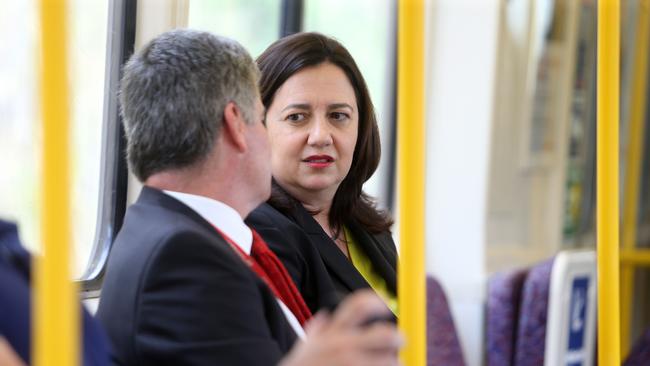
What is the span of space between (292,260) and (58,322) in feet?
2.88

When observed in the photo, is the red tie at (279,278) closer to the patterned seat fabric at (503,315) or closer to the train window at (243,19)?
the train window at (243,19)

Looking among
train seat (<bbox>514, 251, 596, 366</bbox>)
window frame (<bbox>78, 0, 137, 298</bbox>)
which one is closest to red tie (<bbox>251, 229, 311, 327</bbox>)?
window frame (<bbox>78, 0, 137, 298</bbox>)

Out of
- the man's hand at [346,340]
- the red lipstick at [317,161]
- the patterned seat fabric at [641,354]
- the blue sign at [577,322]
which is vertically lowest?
the patterned seat fabric at [641,354]

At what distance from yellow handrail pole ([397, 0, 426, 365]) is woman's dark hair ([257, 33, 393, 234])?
2.41 feet

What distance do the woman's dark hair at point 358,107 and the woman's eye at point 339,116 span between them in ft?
0.24

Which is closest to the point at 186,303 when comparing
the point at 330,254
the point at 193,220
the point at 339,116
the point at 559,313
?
the point at 193,220

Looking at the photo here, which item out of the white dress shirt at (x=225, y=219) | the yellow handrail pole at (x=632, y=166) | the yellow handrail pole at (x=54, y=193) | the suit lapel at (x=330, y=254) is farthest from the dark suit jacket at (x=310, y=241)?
the yellow handrail pole at (x=632, y=166)

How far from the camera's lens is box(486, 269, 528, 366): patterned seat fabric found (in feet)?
13.1

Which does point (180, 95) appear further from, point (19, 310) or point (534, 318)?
point (534, 318)

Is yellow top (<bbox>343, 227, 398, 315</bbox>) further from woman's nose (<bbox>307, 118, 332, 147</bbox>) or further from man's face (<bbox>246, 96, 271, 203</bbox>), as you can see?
man's face (<bbox>246, 96, 271, 203</bbox>)

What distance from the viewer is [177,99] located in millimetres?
1356

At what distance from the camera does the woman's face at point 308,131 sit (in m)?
1.92

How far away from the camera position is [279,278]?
1.56 m

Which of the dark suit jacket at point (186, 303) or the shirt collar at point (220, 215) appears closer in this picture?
the dark suit jacket at point (186, 303)
